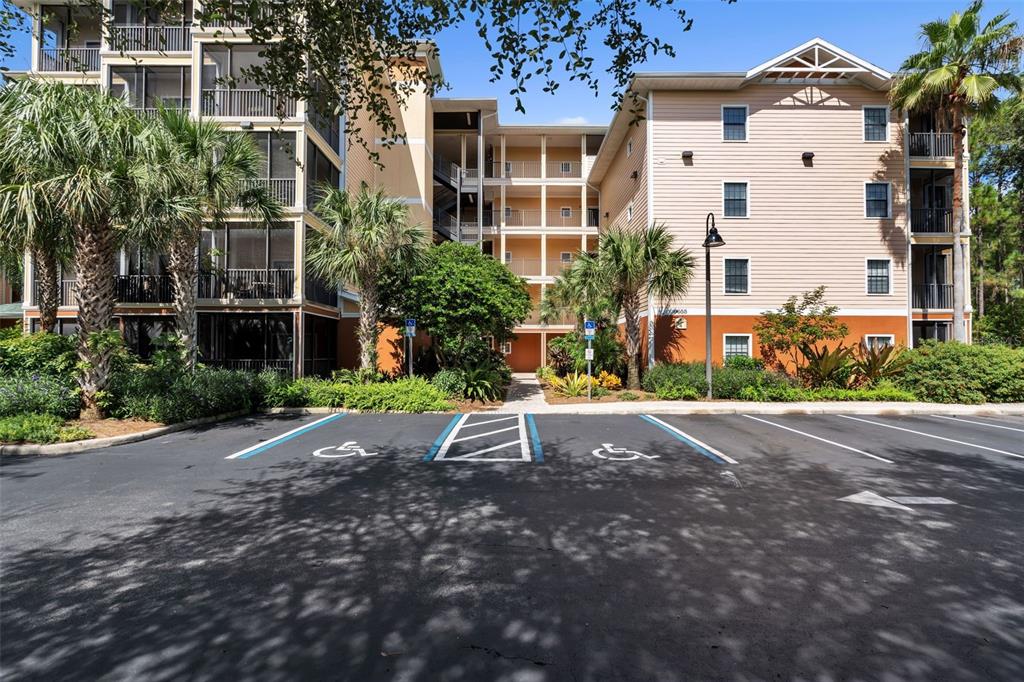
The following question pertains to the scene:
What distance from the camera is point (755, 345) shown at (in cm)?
1803

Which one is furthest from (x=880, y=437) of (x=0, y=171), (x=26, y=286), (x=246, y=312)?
(x=26, y=286)

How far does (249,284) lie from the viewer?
1648cm

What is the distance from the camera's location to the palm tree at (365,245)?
1435 centimetres

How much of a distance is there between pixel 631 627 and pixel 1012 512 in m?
5.38

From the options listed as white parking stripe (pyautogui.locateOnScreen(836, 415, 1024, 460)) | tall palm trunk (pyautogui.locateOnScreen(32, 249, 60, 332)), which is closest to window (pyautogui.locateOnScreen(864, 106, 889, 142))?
white parking stripe (pyautogui.locateOnScreen(836, 415, 1024, 460))

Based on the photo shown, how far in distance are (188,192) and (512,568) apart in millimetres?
11650

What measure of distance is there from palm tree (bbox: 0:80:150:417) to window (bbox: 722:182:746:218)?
18646 millimetres

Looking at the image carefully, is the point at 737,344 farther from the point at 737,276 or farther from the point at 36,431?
the point at 36,431

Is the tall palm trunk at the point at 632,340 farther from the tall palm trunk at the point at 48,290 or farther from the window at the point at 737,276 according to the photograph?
the tall palm trunk at the point at 48,290

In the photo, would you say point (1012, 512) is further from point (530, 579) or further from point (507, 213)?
point (507, 213)

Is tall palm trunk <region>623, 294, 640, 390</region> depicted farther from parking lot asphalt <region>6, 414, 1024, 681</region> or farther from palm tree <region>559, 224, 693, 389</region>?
parking lot asphalt <region>6, 414, 1024, 681</region>

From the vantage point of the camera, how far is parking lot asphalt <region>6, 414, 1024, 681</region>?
2791mm

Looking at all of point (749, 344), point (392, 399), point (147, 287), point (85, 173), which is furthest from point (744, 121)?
point (147, 287)

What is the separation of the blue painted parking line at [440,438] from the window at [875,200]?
59.5ft
